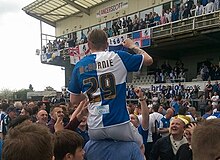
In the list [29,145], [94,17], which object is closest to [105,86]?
[29,145]

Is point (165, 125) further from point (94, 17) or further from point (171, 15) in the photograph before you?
point (94, 17)

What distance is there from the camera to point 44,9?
124 feet

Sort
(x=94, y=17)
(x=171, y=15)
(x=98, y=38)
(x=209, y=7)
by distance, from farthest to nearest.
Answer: (x=94, y=17)
(x=171, y=15)
(x=209, y=7)
(x=98, y=38)

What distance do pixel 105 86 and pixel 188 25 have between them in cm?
1906

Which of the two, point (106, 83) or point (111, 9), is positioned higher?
point (111, 9)

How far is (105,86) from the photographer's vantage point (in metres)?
3.02

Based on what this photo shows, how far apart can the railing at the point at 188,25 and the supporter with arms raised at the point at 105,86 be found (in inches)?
675

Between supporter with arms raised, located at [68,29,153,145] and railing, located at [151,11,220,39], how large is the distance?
17152 mm

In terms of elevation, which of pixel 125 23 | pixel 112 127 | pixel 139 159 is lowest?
pixel 139 159

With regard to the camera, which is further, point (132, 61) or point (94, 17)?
point (94, 17)

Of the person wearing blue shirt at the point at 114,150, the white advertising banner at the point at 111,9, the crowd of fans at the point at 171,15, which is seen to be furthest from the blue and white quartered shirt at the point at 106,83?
the white advertising banner at the point at 111,9

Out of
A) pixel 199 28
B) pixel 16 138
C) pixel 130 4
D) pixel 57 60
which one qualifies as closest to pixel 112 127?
pixel 16 138

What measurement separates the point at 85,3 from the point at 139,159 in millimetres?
32794

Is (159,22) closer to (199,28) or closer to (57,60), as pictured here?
(199,28)
